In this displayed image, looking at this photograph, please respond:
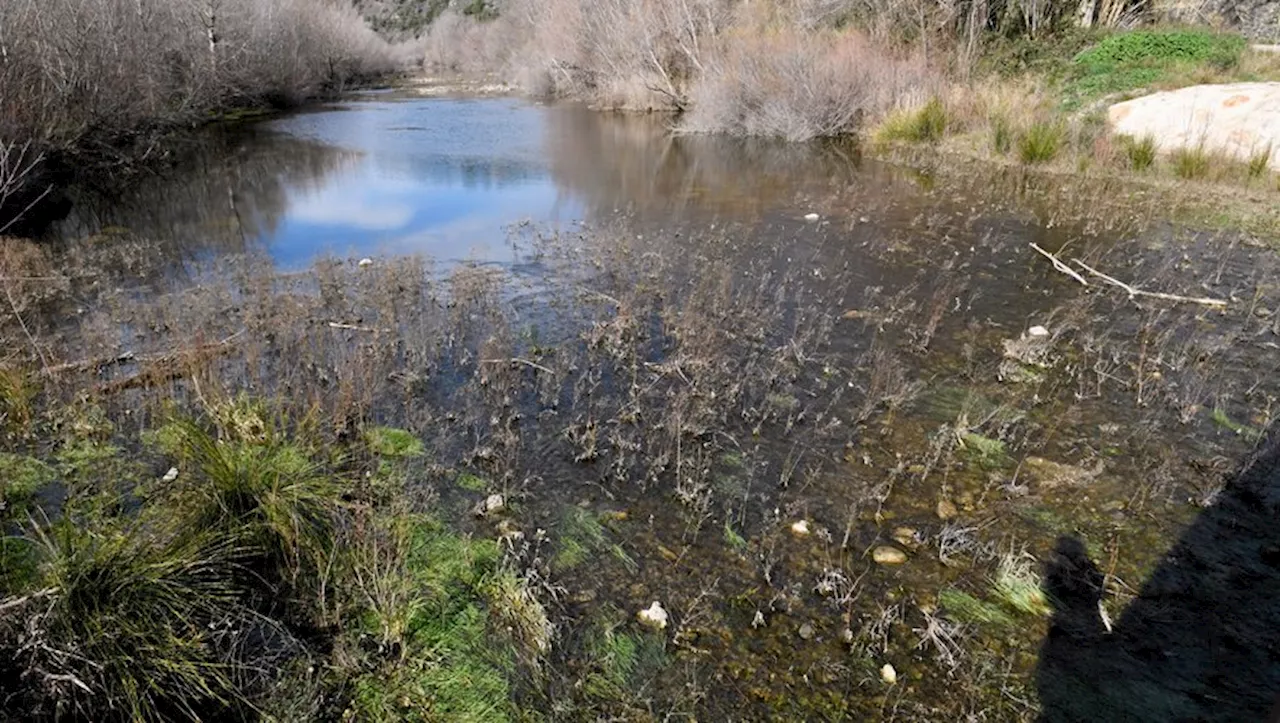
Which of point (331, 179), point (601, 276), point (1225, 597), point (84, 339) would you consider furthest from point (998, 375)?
point (331, 179)

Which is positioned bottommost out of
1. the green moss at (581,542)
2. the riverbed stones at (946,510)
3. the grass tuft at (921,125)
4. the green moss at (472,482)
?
the green moss at (581,542)

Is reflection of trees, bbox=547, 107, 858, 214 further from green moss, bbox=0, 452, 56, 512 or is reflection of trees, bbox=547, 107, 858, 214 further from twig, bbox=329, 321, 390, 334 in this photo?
green moss, bbox=0, 452, 56, 512

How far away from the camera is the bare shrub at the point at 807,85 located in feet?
67.2

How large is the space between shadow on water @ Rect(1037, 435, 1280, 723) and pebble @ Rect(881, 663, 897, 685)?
26.6 inches

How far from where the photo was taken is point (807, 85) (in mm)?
20984

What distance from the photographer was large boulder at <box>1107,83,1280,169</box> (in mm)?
13234

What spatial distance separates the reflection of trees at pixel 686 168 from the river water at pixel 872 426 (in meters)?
1.48

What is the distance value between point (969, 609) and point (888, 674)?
2.46 ft

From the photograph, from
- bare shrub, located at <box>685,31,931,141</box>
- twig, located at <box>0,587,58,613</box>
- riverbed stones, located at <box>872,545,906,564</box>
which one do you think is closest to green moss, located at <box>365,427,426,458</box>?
twig, located at <box>0,587,58,613</box>

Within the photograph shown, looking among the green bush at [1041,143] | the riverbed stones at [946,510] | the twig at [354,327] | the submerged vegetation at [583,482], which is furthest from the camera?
the green bush at [1041,143]

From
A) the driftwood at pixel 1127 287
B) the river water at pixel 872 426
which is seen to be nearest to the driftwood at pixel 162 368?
the river water at pixel 872 426

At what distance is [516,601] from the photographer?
3.76 m

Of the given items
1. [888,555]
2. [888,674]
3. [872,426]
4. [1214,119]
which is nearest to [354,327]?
[872,426]

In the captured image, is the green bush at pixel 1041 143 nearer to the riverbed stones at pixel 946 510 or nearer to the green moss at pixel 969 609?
the riverbed stones at pixel 946 510
